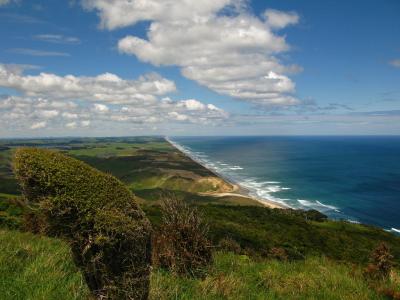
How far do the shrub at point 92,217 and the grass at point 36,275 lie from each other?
0.58 m

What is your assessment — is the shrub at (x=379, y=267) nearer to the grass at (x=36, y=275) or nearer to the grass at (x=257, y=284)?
the grass at (x=257, y=284)

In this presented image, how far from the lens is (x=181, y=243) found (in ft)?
25.9

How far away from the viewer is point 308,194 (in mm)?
121875

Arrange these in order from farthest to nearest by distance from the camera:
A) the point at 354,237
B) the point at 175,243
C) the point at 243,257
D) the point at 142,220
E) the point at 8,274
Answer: the point at 354,237 < the point at 243,257 < the point at 175,243 < the point at 8,274 < the point at 142,220

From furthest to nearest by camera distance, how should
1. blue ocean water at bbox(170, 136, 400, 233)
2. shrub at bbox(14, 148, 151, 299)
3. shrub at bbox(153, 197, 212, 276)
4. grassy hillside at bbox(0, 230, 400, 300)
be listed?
blue ocean water at bbox(170, 136, 400, 233) → shrub at bbox(153, 197, 212, 276) → grassy hillside at bbox(0, 230, 400, 300) → shrub at bbox(14, 148, 151, 299)

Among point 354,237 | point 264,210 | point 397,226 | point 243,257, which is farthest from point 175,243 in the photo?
point 397,226

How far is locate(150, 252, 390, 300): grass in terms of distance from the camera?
19.2 feet

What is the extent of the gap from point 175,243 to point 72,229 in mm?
3782

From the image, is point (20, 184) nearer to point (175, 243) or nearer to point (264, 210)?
point (175, 243)

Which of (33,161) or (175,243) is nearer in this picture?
(33,161)

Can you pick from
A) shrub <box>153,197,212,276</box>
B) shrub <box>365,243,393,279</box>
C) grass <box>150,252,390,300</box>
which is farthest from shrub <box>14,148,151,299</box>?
shrub <box>365,243,393,279</box>

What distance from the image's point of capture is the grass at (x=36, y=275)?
482 cm

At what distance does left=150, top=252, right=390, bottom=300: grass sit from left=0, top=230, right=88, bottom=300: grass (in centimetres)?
122

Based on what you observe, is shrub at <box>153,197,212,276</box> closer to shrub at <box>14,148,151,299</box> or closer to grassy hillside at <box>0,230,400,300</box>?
grassy hillside at <box>0,230,400,300</box>
